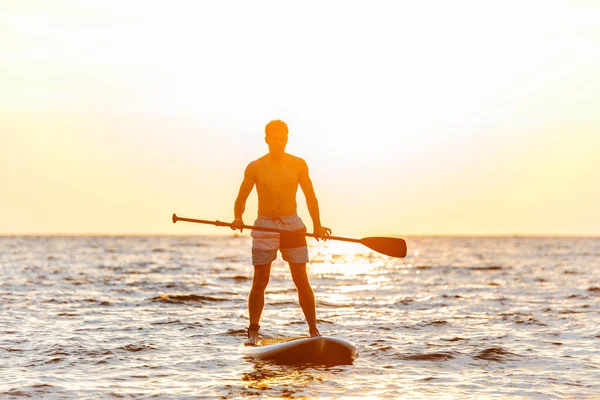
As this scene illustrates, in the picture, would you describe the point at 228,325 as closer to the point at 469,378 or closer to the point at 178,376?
the point at 178,376

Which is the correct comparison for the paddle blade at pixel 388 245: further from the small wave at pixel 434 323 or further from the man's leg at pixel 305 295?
the small wave at pixel 434 323

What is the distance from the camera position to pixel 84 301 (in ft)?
57.3

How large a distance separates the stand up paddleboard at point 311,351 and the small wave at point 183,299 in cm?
842

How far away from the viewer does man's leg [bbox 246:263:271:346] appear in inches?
397

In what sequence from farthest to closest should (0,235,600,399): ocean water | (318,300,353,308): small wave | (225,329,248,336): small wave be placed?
1. (318,300,353,308): small wave
2. (225,329,248,336): small wave
3. (0,235,600,399): ocean water

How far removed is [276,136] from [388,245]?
230cm

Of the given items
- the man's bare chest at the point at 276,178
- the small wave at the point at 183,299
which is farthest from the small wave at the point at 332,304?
the man's bare chest at the point at 276,178

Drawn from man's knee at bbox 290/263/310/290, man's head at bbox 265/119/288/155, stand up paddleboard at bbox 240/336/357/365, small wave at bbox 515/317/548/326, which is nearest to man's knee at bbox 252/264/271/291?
man's knee at bbox 290/263/310/290

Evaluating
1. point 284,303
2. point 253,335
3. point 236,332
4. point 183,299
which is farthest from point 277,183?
point 183,299

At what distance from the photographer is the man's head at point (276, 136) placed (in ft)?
32.3

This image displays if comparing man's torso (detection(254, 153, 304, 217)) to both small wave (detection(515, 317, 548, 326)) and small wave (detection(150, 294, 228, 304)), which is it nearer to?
small wave (detection(515, 317, 548, 326))

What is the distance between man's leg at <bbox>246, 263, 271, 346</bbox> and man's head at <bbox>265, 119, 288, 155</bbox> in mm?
1601

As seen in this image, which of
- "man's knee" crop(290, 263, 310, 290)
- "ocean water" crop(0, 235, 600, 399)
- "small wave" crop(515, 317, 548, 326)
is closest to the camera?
"ocean water" crop(0, 235, 600, 399)

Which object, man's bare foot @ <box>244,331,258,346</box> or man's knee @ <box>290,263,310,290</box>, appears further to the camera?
man's bare foot @ <box>244,331,258,346</box>
